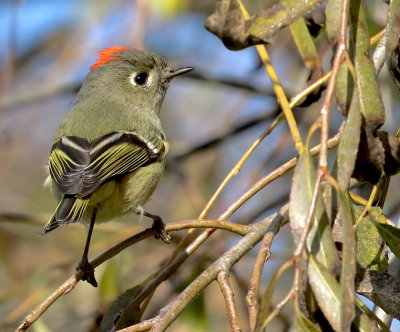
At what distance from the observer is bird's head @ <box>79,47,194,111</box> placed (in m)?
3.34

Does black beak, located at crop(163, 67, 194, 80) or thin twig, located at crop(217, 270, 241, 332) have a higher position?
black beak, located at crop(163, 67, 194, 80)

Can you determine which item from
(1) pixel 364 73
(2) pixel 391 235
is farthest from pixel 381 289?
(1) pixel 364 73

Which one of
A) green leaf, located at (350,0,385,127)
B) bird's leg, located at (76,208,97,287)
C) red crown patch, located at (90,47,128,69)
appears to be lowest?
bird's leg, located at (76,208,97,287)

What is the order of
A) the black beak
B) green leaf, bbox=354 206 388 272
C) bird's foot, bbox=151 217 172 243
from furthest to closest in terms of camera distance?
1. the black beak
2. bird's foot, bbox=151 217 172 243
3. green leaf, bbox=354 206 388 272

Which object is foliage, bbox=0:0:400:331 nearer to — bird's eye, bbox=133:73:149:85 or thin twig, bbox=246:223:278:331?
thin twig, bbox=246:223:278:331

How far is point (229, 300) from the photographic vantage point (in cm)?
135

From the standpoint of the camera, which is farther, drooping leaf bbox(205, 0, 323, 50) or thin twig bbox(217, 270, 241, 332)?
drooping leaf bbox(205, 0, 323, 50)

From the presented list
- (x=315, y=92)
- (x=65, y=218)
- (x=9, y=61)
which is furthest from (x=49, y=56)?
(x=315, y=92)

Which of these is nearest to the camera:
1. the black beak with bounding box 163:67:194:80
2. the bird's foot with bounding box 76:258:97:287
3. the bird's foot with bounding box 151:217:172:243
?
the bird's foot with bounding box 76:258:97:287

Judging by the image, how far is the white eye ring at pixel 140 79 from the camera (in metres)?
3.39

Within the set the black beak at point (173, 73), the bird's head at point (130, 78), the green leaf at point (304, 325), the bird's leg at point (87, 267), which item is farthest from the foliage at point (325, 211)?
the bird's head at point (130, 78)

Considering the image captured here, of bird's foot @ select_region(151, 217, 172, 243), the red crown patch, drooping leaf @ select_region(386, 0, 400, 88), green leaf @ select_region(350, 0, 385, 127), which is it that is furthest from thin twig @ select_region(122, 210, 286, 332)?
the red crown patch

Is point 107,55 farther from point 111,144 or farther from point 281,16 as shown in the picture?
point 281,16

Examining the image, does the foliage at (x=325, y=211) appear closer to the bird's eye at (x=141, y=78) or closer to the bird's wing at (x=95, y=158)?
the bird's wing at (x=95, y=158)
